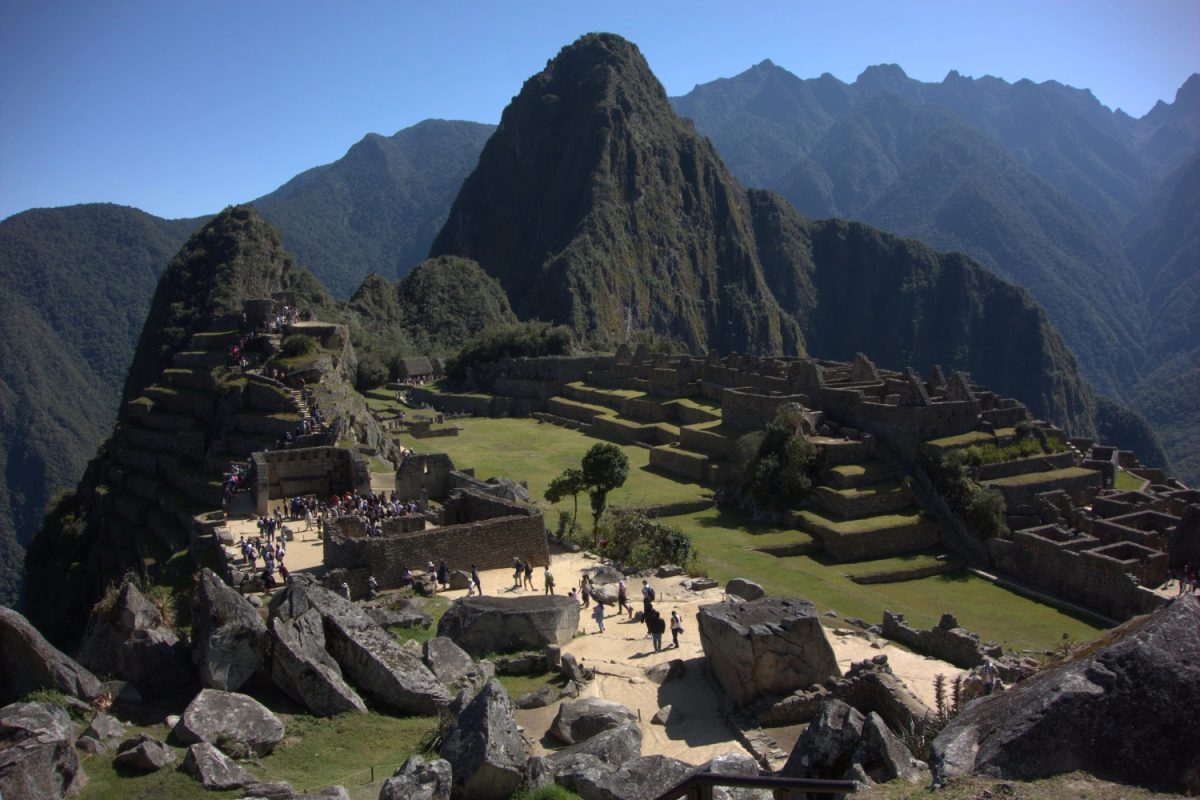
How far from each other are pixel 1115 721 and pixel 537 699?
914 cm

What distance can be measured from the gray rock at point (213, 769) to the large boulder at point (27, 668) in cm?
236

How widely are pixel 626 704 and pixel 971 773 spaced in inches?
333

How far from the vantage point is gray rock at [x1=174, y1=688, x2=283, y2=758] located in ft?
34.9

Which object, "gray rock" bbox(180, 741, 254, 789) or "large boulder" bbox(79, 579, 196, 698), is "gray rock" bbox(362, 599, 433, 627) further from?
"gray rock" bbox(180, 741, 254, 789)

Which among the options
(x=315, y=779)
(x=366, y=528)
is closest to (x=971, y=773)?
(x=315, y=779)

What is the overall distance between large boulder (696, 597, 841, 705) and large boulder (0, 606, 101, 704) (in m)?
8.77

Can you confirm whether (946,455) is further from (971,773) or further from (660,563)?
(971,773)

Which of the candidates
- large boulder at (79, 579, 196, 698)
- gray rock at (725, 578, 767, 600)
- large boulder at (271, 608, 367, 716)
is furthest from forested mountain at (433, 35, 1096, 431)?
large boulder at (271, 608, 367, 716)

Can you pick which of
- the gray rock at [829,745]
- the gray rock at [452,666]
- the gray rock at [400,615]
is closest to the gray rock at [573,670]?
the gray rock at [452,666]

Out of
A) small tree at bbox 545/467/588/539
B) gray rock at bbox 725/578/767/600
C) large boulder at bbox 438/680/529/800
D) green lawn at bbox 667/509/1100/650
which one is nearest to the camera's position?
large boulder at bbox 438/680/529/800

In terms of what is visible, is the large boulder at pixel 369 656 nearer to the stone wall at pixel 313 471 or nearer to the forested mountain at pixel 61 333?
the stone wall at pixel 313 471

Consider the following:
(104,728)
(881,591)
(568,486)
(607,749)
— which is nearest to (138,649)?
(104,728)

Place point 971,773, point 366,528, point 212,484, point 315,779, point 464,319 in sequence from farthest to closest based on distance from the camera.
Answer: point 464,319 < point 212,484 < point 366,528 < point 315,779 < point 971,773

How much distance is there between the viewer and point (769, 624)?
1412cm
